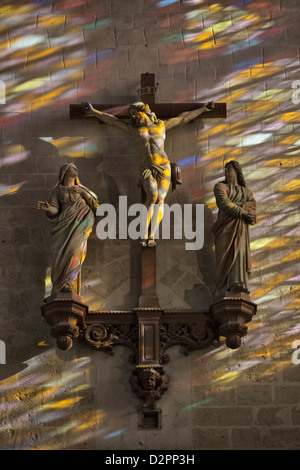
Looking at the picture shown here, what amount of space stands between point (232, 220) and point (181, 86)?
8.29 ft

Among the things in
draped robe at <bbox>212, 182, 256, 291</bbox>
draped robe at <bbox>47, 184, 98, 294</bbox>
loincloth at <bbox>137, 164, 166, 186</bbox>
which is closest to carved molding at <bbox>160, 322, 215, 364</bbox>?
draped robe at <bbox>212, 182, 256, 291</bbox>

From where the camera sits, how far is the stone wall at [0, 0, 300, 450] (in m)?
15.7

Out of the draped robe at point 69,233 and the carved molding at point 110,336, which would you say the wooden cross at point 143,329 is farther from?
the draped robe at point 69,233

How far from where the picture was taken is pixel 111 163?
56.0 feet

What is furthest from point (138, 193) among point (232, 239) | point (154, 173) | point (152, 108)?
point (232, 239)

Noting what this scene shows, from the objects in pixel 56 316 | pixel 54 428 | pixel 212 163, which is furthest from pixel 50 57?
pixel 54 428

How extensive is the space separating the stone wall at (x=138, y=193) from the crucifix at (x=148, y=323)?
0.17 meters

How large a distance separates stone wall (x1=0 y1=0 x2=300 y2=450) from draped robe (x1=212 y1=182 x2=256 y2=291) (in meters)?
0.52

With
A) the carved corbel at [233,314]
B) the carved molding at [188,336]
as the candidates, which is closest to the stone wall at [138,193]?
the carved molding at [188,336]

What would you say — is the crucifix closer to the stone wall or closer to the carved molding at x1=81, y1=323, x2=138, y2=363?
the carved molding at x1=81, y1=323, x2=138, y2=363

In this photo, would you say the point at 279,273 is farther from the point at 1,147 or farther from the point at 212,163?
the point at 1,147

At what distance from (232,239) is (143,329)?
1.64m

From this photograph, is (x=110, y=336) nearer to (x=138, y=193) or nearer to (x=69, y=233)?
(x=69, y=233)

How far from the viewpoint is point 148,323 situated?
15883mm
